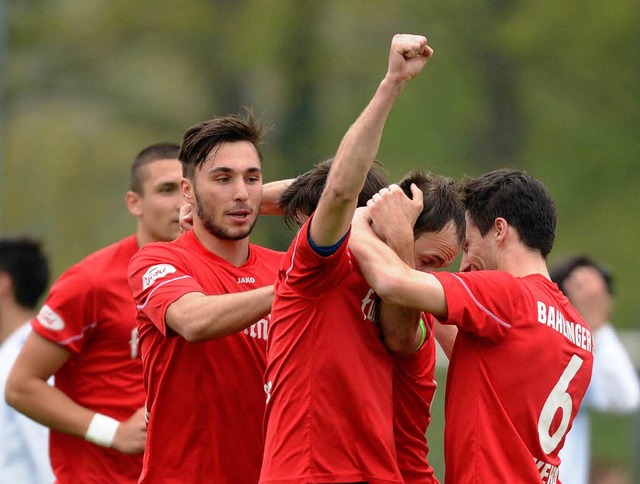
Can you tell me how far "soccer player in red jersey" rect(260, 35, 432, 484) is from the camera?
471 cm

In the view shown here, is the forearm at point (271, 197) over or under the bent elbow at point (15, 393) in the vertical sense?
over

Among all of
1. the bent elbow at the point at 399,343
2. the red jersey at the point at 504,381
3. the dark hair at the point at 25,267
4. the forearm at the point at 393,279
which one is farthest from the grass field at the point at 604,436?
the forearm at the point at 393,279

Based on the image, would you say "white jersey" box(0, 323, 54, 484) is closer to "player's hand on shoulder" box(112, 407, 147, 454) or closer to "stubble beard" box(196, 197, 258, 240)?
"player's hand on shoulder" box(112, 407, 147, 454)

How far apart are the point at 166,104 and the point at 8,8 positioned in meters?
3.52

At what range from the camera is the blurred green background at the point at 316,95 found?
72.3 feet

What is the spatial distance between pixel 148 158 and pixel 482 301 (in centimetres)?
310

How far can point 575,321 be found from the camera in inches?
208

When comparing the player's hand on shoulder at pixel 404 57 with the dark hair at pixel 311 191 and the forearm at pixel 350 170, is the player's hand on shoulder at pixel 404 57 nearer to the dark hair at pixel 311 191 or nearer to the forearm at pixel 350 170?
the forearm at pixel 350 170

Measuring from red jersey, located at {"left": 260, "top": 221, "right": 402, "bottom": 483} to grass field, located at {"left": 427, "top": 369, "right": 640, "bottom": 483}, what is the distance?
993cm

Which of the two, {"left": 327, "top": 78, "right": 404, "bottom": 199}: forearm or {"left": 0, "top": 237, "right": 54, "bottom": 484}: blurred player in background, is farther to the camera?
{"left": 0, "top": 237, "right": 54, "bottom": 484}: blurred player in background

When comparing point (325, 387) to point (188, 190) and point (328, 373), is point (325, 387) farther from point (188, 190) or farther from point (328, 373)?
point (188, 190)

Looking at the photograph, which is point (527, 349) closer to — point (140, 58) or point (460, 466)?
point (460, 466)

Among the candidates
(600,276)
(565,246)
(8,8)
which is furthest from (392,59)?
(8,8)

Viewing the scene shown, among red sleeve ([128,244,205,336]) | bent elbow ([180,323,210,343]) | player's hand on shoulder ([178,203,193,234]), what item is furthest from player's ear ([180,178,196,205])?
bent elbow ([180,323,210,343])
